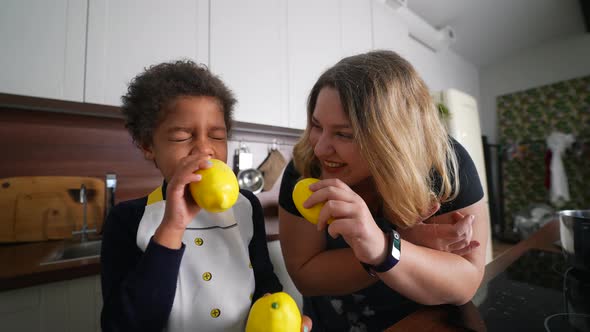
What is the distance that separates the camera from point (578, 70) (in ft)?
11.6

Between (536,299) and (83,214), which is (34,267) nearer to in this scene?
(83,214)

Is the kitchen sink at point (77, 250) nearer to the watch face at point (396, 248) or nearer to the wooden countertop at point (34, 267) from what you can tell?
the wooden countertop at point (34, 267)

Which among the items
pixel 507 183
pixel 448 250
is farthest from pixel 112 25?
pixel 507 183

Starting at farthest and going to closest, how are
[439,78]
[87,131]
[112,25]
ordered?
1. [439,78]
2. [87,131]
3. [112,25]

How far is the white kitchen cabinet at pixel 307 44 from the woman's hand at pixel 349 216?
1.53 m

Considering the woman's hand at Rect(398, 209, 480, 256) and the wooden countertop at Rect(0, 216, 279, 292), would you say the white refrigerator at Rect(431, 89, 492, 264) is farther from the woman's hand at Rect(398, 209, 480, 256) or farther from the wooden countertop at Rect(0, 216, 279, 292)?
the wooden countertop at Rect(0, 216, 279, 292)

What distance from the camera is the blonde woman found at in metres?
0.52

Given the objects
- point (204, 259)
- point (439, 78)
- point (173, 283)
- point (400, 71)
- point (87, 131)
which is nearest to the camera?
point (173, 283)

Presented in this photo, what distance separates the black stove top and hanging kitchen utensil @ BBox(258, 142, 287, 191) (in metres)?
1.55

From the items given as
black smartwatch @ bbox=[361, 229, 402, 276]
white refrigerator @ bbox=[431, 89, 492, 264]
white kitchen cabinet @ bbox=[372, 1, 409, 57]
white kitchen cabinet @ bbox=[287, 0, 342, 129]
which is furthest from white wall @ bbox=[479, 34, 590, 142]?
black smartwatch @ bbox=[361, 229, 402, 276]

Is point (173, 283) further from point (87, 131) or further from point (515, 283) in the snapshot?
point (87, 131)

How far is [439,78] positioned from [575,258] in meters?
3.38

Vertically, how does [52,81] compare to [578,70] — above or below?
below

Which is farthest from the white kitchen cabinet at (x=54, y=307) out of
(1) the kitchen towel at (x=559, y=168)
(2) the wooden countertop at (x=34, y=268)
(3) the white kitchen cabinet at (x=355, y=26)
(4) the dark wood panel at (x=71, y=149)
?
(1) the kitchen towel at (x=559, y=168)
